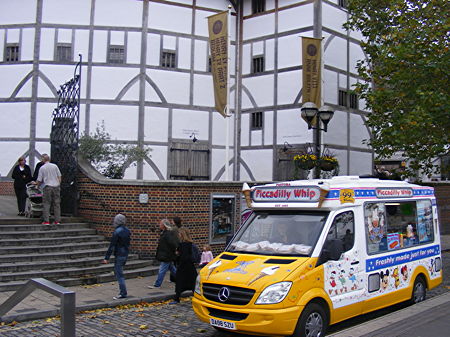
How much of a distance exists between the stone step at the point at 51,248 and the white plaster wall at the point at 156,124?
9920 millimetres

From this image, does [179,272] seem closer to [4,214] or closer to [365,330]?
[365,330]

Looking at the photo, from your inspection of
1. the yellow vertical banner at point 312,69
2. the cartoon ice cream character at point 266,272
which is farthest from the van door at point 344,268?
the yellow vertical banner at point 312,69

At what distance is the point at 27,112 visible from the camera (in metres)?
20.6

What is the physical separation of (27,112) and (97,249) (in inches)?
457

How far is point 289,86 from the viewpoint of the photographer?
21.3m

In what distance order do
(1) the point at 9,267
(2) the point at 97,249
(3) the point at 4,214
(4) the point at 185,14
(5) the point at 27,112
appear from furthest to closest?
1. (4) the point at 185,14
2. (5) the point at 27,112
3. (3) the point at 4,214
4. (2) the point at 97,249
5. (1) the point at 9,267

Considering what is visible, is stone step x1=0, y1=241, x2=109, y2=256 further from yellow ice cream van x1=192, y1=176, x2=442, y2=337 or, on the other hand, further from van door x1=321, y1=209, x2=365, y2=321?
van door x1=321, y1=209, x2=365, y2=321

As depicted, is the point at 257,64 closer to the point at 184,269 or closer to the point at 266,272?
the point at 184,269

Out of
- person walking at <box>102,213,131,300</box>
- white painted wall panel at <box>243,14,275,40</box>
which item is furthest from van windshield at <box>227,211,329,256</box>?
white painted wall panel at <box>243,14,275,40</box>

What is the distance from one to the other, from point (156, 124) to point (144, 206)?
31.7 feet

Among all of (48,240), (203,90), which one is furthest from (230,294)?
(203,90)

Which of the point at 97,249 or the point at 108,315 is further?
the point at 97,249

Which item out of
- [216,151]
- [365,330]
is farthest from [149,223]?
[216,151]

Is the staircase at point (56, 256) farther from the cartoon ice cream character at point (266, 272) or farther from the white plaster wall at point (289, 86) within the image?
the white plaster wall at point (289, 86)
